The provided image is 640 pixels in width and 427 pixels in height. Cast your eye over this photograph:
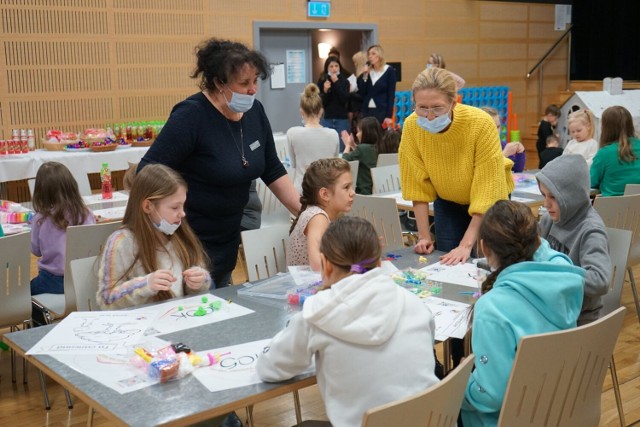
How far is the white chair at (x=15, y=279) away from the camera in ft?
12.2

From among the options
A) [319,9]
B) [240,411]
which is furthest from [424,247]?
[319,9]

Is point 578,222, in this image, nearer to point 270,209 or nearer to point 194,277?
point 194,277

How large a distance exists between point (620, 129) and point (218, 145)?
3368mm

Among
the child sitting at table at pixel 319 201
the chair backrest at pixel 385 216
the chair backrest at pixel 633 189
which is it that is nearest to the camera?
the child sitting at table at pixel 319 201

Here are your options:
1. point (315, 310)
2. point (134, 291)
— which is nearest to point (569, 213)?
point (315, 310)

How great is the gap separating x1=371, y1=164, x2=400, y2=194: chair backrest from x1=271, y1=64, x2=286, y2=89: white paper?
501 centimetres

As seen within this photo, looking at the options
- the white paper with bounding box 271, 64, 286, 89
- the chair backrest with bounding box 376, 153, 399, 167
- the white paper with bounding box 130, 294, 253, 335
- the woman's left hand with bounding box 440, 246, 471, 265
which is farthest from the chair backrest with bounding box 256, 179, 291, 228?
the white paper with bounding box 271, 64, 286, 89

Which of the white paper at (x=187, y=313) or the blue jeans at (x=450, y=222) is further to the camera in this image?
the blue jeans at (x=450, y=222)

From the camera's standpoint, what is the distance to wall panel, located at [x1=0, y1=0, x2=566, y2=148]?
8500mm

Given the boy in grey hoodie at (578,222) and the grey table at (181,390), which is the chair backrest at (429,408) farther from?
the boy in grey hoodie at (578,222)

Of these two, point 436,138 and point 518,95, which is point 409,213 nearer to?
point 436,138

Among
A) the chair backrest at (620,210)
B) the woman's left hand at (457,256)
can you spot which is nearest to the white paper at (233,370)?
the woman's left hand at (457,256)

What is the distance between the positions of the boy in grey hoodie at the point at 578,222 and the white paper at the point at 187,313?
131 cm

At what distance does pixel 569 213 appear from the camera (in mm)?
3145
